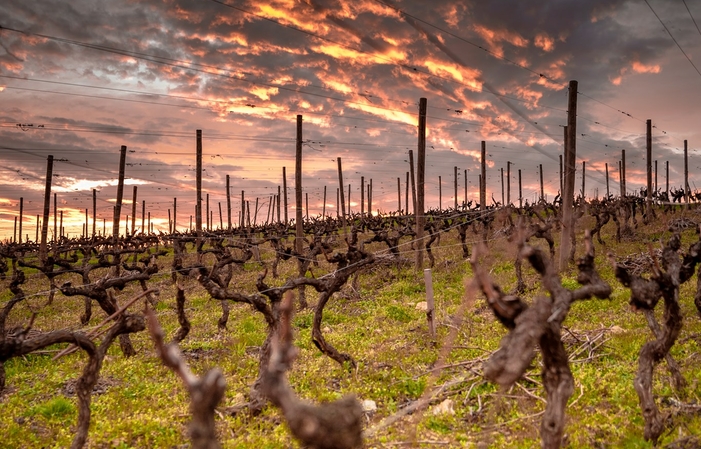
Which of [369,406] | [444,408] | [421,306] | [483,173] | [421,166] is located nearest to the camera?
[444,408]

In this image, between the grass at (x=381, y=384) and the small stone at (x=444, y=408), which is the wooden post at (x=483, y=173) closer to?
the grass at (x=381, y=384)

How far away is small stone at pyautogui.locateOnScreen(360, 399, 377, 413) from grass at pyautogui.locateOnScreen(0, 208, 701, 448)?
0.21m

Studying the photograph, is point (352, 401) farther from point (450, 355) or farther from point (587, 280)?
point (450, 355)

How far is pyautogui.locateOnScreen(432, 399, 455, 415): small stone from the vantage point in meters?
8.32

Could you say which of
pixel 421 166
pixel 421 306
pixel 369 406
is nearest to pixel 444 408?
pixel 369 406

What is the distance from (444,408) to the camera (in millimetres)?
8516

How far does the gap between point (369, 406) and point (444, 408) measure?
153cm

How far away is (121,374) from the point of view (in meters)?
12.2

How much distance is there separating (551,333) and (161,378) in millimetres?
10615

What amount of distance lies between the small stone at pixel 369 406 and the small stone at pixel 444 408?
48.1 inches

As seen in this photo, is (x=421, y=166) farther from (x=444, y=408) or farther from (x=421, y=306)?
→ (x=444, y=408)

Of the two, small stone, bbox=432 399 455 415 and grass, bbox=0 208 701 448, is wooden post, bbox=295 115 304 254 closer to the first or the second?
grass, bbox=0 208 701 448

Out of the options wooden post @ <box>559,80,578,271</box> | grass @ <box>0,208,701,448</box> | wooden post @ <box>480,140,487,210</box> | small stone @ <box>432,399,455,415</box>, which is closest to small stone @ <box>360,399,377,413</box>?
grass @ <box>0,208,701,448</box>

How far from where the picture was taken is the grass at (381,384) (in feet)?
24.8
